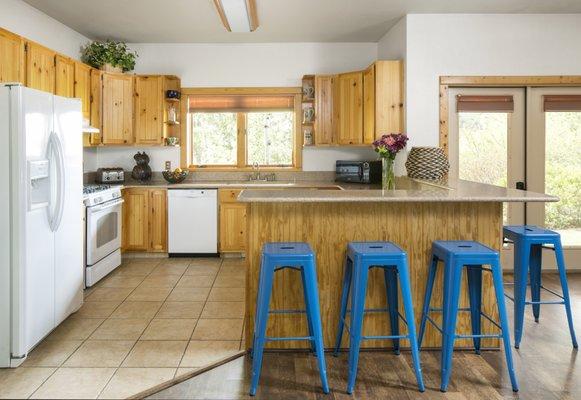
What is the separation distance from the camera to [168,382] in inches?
108

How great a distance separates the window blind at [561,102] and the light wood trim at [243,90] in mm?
2726

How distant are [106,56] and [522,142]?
4536 millimetres

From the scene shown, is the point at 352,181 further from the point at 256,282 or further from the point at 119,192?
the point at 256,282

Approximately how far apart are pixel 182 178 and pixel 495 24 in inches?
148

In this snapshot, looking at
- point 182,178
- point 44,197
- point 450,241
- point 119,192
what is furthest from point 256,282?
point 182,178

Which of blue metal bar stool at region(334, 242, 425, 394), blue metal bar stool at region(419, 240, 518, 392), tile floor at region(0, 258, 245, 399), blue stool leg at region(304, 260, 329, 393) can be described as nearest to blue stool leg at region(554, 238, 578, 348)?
blue metal bar stool at region(419, 240, 518, 392)

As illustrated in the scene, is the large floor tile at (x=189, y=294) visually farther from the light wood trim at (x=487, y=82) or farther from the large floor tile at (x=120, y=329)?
the light wood trim at (x=487, y=82)

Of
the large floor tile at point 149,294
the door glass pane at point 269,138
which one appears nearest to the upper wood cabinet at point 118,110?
the door glass pane at point 269,138

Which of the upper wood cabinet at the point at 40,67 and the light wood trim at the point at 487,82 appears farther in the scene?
the light wood trim at the point at 487,82

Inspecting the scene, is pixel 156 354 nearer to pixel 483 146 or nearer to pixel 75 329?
pixel 75 329

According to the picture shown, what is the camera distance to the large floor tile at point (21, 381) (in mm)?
2613

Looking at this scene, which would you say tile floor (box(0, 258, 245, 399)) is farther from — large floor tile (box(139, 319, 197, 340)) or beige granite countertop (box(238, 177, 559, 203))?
beige granite countertop (box(238, 177, 559, 203))

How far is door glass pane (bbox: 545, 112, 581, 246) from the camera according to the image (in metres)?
5.15

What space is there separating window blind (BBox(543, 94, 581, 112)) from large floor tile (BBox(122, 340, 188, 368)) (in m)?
4.10
